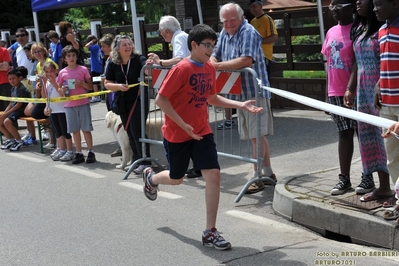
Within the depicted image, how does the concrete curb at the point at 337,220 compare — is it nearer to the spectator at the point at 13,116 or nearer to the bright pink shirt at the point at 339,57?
the bright pink shirt at the point at 339,57

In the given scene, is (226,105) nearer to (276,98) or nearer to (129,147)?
(129,147)

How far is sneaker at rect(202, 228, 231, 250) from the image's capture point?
5.42 m

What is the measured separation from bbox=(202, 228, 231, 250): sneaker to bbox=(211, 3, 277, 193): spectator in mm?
1775

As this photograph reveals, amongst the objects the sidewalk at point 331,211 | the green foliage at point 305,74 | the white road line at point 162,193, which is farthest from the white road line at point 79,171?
the green foliage at point 305,74

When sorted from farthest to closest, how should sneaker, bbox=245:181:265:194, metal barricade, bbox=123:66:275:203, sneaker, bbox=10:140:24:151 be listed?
sneaker, bbox=10:140:24:151
sneaker, bbox=245:181:265:194
metal barricade, bbox=123:66:275:203

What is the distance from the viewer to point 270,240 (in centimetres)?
568

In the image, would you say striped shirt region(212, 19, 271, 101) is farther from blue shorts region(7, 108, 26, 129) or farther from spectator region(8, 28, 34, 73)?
spectator region(8, 28, 34, 73)

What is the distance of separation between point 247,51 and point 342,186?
1.83m

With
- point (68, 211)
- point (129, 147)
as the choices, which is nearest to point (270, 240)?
point (68, 211)

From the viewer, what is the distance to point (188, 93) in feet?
18.3

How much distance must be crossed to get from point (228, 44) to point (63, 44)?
7555 mm

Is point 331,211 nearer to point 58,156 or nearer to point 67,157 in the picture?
point 67,157

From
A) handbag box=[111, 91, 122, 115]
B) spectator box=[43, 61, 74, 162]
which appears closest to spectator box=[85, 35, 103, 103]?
spectator box=[43, 61, 74, 162]

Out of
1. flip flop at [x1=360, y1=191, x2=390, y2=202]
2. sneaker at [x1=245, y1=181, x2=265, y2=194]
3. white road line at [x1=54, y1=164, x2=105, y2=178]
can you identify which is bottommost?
white road line at [x1=54, y1=164, x2=105, y2=178]
